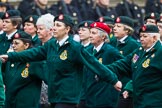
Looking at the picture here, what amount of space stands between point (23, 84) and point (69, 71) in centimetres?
101

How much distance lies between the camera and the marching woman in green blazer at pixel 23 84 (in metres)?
11.6

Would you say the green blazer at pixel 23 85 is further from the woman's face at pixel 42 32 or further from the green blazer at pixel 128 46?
the green blazer at pixel 128 46

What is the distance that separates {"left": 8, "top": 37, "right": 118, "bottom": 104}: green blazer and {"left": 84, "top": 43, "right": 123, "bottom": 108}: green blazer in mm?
848

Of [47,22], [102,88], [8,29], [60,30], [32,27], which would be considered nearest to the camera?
[60,30]

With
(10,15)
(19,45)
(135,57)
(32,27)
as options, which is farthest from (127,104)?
(10,15)

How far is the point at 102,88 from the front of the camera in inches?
469

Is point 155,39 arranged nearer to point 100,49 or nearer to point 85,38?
point 100,49

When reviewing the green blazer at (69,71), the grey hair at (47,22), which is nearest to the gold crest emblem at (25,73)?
the green blazer at (69,71)

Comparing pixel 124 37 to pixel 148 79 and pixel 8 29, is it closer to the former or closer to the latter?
pixel 8 29

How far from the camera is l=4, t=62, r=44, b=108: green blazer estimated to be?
11648 mm

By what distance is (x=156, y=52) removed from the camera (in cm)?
1066

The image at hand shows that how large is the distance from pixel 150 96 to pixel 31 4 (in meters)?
8.34

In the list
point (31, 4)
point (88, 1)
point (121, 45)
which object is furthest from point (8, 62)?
point (88, 1)

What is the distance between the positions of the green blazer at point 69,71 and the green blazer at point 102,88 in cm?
85
